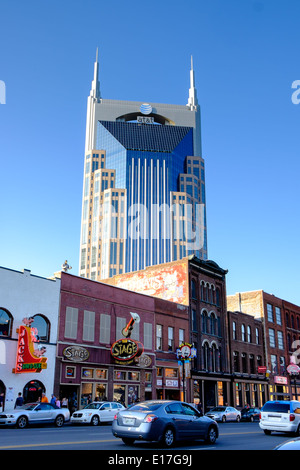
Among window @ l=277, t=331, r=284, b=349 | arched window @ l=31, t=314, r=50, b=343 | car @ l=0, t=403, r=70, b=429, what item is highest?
window @ l=277, t=331, r=284, b=349

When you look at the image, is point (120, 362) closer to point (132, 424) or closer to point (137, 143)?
point (132, 424)

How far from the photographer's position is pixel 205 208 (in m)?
189

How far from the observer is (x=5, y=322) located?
3097cm

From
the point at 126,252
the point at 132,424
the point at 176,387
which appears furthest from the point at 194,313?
the point at 126,252

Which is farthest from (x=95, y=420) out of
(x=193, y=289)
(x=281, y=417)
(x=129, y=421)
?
(x=193, y=289)

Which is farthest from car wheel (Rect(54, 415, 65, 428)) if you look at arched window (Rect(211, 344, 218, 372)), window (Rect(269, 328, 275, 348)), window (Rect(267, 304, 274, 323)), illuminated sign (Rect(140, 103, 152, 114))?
illuminated sign (Rect(140, 103, 152, 114))

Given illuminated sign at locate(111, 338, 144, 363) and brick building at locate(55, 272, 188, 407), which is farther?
illuminated sign at locate(111, 338, 144, 363)

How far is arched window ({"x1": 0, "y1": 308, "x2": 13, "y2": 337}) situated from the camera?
1207 inches

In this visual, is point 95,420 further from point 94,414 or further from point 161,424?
point 161,424

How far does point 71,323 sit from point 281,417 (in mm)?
19004

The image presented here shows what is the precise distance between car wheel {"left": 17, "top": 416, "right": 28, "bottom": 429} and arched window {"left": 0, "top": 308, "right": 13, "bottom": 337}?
7.82m

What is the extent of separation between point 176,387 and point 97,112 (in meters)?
164

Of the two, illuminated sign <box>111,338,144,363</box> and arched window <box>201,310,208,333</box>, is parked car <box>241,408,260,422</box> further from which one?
illuminated sign <box>111,338,144,363</box>

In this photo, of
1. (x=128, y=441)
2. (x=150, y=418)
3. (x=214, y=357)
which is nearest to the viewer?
(x=150, y=418)
